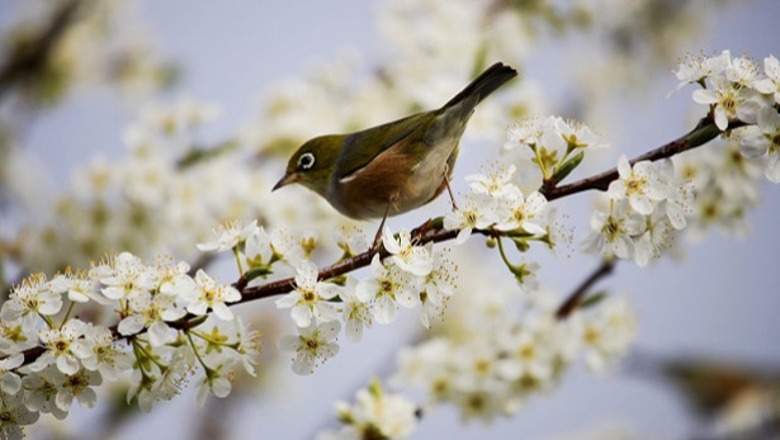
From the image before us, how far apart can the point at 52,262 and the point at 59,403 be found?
5.39 ft

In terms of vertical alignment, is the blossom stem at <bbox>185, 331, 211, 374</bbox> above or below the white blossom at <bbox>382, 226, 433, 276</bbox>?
below

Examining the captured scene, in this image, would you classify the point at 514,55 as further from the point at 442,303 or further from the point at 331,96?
the point at 442,303

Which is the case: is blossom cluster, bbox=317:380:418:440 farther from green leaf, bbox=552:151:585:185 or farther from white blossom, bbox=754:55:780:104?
white blossom, bbox=754:55:780:104

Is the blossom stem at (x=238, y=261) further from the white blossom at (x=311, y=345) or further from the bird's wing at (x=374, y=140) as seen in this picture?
the bird's wing at (x=374, y=140)

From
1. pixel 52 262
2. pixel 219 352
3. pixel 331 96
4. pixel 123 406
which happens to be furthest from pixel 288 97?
pixel 219 352

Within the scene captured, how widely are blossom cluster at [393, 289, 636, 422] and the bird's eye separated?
84 cm

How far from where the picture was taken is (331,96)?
4035mm

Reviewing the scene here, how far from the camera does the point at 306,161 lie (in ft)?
7.83

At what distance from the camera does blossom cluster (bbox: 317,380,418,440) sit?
2264 millimetres

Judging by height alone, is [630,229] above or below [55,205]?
above

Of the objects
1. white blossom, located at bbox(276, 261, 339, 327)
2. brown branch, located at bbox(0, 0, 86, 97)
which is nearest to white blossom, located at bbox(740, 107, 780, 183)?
white blossom, located at bbox(276, 261, 339, 327)

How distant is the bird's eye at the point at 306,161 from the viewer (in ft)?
7.79

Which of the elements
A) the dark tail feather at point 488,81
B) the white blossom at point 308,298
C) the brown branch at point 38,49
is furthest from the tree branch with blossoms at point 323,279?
the brown branch at point 38,49

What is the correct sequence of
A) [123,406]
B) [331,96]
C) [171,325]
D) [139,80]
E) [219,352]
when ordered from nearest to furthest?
[171,325] → [219,352] → [123,406] → [331,96] → [139,80]
